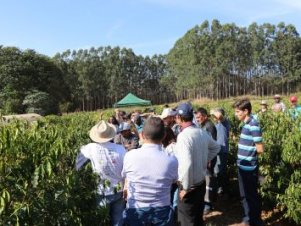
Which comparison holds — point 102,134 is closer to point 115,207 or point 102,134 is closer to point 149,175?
point 115,207

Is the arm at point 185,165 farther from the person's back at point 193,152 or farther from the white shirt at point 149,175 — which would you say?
the white shirt at point 149,175

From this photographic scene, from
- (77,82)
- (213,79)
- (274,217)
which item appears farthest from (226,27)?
(274,217)

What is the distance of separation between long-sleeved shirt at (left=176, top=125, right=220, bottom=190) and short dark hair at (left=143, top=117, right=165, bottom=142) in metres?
1.02

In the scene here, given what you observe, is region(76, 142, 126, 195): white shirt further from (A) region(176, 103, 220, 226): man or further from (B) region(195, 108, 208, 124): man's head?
(B) region(195, 108, 208, 124): man's head

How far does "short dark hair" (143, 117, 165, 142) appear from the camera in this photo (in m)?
3.80

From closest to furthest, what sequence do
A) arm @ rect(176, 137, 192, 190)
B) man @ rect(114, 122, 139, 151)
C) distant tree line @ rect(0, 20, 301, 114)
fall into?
arm @ rect(176, 137, 192, 190) → man @ rect(114, 122, 139, 151) → distant tree line @ rect(0, 20, 301, 114)

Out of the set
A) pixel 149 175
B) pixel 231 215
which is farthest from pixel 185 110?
pixel 231 215

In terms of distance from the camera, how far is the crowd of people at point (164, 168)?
3758 millimetres

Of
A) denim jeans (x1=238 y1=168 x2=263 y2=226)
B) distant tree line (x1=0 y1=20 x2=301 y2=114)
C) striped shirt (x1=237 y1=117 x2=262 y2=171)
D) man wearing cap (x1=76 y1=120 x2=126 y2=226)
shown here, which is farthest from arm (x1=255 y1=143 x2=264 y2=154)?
distant tree line (x1=0 y1=20 x2=301 y2=114)

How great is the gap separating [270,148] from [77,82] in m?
76.1

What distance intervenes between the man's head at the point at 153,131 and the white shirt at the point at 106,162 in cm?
81

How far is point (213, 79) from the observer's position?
3189 inches

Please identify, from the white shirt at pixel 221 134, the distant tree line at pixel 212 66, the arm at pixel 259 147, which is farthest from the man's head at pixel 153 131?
the distant tree line at pixel 212 66

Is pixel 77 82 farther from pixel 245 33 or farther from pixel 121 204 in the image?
pixel 121 204
